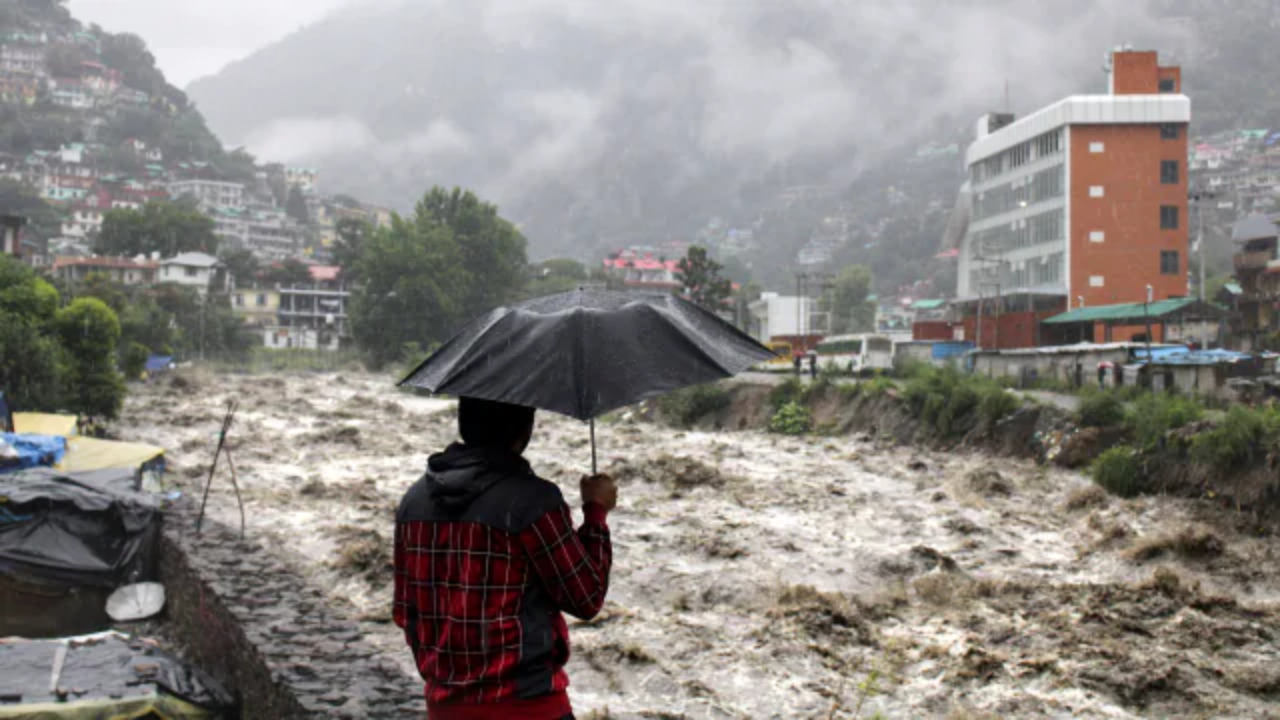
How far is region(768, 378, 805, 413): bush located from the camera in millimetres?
31297

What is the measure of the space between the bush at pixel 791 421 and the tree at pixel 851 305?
194 feet

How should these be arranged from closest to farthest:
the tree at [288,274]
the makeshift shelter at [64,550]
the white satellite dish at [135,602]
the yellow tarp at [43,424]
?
the makeshift shelter at [64,550] → the white satellite dish at [135,602] → the yellow tarp at [43,424] → the tree at [288,274]

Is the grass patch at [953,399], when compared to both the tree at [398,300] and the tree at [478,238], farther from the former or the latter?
the tree at [478,238]

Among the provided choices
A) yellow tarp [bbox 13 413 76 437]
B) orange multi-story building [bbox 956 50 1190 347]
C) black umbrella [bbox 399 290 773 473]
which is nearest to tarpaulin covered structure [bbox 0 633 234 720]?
black umbrella [bbox 399 290 773 473]

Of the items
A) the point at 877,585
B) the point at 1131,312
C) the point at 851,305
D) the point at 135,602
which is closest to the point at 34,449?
the point at 135,602

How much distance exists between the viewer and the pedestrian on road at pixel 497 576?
2.65 m

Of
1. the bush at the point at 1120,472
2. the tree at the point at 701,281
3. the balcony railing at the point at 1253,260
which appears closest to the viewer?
the bush at the point at 1120,472

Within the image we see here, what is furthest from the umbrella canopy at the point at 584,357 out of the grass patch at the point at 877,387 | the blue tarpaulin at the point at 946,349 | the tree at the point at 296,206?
the tree at the point at 296,206

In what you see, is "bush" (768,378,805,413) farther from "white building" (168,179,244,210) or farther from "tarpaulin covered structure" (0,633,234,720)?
"white building" (168,179,244,210)

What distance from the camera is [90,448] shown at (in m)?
15.7

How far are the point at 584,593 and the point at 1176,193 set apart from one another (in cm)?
5198

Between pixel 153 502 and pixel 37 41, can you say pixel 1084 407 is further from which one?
pixel 37 41

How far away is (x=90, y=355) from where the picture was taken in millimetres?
24188

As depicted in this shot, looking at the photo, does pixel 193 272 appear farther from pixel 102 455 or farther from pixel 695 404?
pixel 102 455
